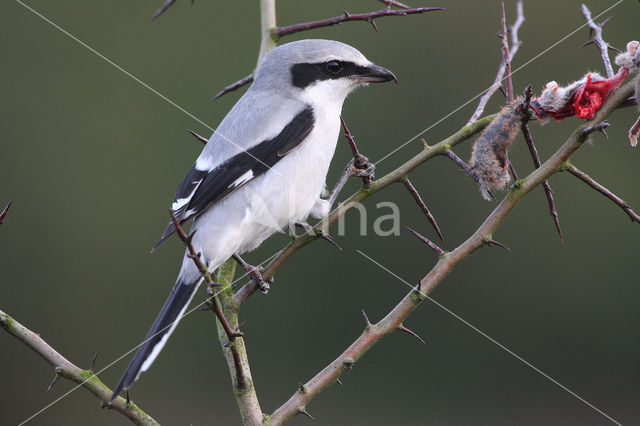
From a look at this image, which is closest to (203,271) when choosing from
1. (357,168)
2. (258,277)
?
(258,277)

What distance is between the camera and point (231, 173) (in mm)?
2471

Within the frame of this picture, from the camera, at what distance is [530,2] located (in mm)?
5480

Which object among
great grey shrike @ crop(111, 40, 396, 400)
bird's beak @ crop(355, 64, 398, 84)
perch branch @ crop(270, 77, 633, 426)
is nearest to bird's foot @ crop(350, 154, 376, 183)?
great grey shrike @ crop(111, 40, 396, 400)

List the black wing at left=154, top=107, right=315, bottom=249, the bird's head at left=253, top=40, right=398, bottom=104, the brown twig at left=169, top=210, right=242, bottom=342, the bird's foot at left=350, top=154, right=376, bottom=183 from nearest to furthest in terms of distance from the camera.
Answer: the brown twig at left=169, top=210, right=242, bottom=342
the bird's foot at left=350, top=154, right=376, bottom=183
the black wing at left=154, top=107, right=315, bottom=249
the bird's head at left=253, top=40, right=398, bottom=104

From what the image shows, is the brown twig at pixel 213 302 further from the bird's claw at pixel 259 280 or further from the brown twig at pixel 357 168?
the brown twig at pixel 357 168

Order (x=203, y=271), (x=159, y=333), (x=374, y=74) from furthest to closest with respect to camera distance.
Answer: (x=374, y=74) → (x=159, y=333) → (x=203, y=271)

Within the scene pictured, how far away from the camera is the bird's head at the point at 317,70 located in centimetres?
268

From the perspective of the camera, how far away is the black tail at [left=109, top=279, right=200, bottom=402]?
1.86 metres

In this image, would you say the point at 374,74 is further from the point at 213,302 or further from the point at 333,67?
the point at 213,302

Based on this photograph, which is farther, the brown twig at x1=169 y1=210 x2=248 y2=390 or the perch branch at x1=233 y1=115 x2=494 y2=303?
the perch branch at x1=233 y1=115 x2=494 y2=303

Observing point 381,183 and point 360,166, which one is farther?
point 360,166

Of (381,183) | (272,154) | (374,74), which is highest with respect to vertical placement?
(374,74)

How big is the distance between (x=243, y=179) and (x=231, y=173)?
0.05m

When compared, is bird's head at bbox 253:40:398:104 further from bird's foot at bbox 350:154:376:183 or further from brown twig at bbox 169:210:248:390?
brown twig at bbox 169:210:248:390
